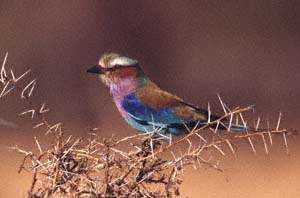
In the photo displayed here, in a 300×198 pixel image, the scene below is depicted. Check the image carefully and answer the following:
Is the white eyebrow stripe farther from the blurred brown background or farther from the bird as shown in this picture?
the blurred brown background

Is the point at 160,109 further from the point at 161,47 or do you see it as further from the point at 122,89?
the point at 161,47

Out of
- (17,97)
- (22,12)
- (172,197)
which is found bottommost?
(172,197)

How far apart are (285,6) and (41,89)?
5.53ft

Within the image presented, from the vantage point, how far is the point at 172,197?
3.19 m

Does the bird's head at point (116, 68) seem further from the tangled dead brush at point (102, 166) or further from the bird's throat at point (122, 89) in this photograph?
the tangled dead brush at point (102, 166)

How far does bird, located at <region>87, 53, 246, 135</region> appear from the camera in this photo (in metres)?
4.03

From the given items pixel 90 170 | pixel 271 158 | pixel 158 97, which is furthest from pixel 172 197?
pixel 271 158

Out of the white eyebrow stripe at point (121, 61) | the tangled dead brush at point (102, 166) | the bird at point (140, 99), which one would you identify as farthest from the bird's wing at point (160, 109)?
the tangled dead brush at point (102, 166)

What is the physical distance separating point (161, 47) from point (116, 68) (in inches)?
164

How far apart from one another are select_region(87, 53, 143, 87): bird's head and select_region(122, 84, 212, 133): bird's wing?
6 centimetres

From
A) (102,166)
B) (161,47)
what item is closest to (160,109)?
(102,166)

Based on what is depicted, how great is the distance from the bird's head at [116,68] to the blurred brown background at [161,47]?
373cm

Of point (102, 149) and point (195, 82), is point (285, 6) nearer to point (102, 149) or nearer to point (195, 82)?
point (195, 82)

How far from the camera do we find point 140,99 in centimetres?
424
